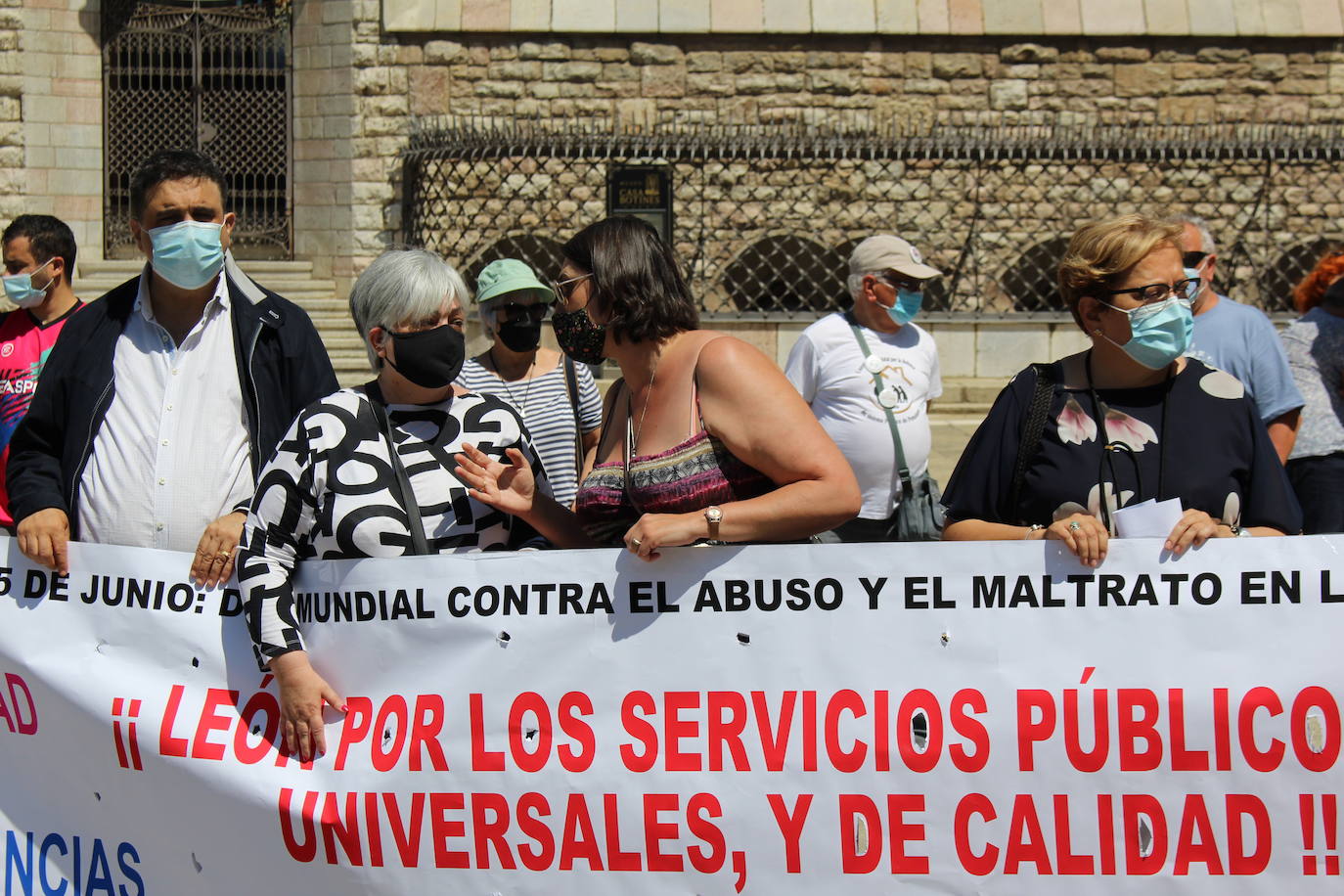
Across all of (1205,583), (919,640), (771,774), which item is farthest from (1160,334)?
(771,774)

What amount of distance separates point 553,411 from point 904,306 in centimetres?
171

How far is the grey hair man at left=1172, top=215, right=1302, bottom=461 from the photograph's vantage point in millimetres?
4195

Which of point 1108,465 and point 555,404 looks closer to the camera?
point 1108,465

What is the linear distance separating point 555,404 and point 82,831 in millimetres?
2017

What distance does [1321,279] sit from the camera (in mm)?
4973

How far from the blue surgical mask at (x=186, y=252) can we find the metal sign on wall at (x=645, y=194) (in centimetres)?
893

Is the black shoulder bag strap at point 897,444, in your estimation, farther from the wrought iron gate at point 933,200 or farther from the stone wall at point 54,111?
the stone wall at point 54,111

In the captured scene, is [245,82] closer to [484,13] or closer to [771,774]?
[484,13]

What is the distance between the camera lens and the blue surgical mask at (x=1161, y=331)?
113 inches

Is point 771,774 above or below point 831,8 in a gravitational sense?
below

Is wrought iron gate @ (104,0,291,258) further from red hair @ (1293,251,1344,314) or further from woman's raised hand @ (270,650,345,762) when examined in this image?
woman's raised hand @ (270,650,345,762)

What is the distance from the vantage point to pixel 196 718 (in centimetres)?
312

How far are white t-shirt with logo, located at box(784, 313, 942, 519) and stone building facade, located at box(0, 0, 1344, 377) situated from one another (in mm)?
9258

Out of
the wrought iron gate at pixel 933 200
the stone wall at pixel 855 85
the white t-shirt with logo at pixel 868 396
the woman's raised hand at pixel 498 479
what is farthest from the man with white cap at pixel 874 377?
the stone wall at pixel 855 85
